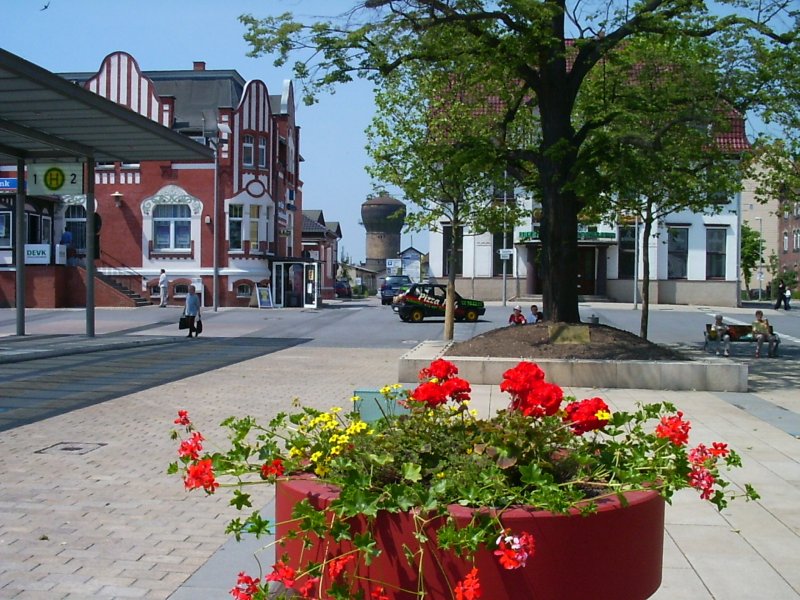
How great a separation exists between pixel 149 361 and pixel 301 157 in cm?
4257

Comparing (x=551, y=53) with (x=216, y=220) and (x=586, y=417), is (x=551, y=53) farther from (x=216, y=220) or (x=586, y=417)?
(x=216, y=220)

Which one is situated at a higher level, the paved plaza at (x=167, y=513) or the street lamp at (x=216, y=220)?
the street lamp at (x=216, y=220)

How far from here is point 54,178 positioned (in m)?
22.9

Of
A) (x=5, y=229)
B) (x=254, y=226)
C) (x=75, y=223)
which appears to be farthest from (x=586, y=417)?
(x=75, y=223)

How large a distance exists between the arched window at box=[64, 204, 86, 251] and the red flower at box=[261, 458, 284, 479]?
45.7m

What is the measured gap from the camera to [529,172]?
18.6 metres

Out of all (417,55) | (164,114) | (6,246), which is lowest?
(6,246)

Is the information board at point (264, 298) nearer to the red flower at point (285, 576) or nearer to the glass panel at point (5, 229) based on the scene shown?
the glass panel at point (5, 229)

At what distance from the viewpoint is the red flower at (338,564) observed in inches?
115

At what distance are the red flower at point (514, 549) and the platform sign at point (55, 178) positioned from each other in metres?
21.4

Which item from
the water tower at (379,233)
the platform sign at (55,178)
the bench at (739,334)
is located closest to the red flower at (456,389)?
the bench at (739,334)

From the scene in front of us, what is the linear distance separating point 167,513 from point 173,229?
4086 cm

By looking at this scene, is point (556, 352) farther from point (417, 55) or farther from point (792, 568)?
point (792, 568)

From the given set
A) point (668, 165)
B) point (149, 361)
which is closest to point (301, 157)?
point (149, 361)
